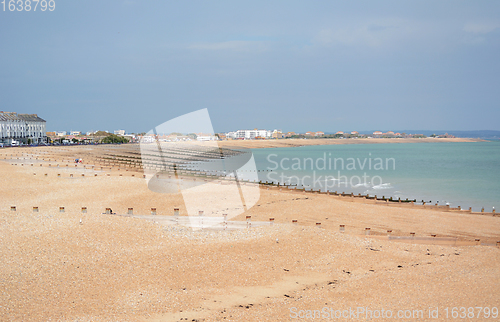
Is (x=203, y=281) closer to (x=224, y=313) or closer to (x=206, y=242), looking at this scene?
(x=224, y=313)

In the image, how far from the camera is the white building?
84312 mm

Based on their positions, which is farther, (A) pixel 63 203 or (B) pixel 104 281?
(A) pixel 63 203

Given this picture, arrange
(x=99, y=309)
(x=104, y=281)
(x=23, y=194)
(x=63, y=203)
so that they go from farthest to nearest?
1. (x=23, y=194)
2. (x=63, y=203)
3. (x=104, y=281)
4. (x=99, y=309)

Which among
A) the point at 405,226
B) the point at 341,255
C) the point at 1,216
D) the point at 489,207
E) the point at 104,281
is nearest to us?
the point at 104,281

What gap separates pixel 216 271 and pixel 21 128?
9776 centimetres

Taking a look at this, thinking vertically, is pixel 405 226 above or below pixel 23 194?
below

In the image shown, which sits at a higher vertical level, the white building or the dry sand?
the white building

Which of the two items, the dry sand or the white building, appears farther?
the white building

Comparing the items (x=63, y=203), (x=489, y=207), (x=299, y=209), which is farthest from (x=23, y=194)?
(x=489, y=207)

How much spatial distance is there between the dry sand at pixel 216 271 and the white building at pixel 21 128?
276 ft

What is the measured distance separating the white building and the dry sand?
8426 centimetres

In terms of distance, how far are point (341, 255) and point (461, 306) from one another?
3545 mm

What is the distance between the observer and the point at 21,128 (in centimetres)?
9069

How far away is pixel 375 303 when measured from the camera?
8484mm
